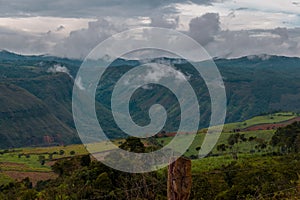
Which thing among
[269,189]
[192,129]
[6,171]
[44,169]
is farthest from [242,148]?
[192,129]

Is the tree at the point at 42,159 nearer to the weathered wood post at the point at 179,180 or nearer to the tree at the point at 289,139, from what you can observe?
the tree at the point at 289,139

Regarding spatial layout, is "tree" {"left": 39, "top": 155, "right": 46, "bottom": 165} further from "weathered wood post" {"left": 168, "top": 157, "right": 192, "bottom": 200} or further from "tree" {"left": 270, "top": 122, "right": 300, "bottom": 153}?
"weathered wood post" {"left": 168, "top": 157, "right": 192, "bottom": 200}

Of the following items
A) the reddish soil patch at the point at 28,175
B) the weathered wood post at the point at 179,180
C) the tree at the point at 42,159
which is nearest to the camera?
the weathered wood post at the point at 179,180

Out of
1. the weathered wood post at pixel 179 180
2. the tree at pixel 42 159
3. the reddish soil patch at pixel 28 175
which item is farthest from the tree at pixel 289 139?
the tree at pixel 42 159

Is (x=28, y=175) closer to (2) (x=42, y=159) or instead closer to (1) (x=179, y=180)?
(2) (x=42, y=159)

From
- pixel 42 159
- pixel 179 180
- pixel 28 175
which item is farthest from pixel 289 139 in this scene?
pixel 42 159

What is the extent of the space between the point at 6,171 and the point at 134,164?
7299cm

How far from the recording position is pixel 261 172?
33.8 metres

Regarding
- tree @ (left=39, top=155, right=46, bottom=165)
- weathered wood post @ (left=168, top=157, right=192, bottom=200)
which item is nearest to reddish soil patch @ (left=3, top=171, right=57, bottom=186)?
tree @ (left=39, top=155, right=46, bottom=165)

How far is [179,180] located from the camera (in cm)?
796

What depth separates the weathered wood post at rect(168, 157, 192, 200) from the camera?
7.95 metres

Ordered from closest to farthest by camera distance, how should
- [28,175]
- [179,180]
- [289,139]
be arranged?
[179,180] < [289,139] < [28,175]

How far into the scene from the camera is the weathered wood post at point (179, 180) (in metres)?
7.95

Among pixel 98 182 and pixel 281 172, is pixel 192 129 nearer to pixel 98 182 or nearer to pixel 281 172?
pixel 98 182
